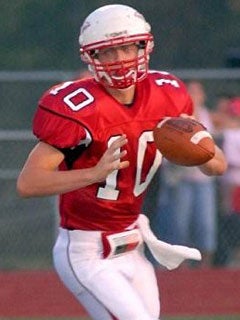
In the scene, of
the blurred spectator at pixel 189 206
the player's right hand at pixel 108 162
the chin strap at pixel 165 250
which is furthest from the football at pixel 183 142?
the blurred spectator at pixel 189 206

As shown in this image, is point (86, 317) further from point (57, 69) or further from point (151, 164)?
point (57, 69)

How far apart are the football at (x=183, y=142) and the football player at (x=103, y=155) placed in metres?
0.11

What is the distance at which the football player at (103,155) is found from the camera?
16.5ft

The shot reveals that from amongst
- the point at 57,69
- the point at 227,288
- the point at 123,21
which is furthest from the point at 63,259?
the point at 57,69

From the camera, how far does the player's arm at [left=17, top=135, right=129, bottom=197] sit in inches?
192

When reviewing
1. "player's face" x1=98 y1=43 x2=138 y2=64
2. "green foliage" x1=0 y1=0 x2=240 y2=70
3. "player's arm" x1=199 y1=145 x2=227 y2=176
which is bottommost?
"green foliage" x1=0 y1=0 x2=240 y2=70

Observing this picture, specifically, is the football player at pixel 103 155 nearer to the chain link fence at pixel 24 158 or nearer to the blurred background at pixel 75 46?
the chain link fence at pixel 24 158

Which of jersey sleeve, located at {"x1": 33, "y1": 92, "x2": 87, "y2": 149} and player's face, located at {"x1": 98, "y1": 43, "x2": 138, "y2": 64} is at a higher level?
player's face, located at {"x1": 98, "y1": 43, "x2": 138, "y2": 64}

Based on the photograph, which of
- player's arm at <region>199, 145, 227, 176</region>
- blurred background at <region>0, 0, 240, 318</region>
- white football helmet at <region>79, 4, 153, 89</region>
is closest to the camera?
white football helmet at <region>79, 4, 153, 89</region>

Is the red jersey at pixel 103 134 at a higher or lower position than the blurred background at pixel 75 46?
higher

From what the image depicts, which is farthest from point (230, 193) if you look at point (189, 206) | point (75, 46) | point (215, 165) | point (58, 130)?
point (58, 130)

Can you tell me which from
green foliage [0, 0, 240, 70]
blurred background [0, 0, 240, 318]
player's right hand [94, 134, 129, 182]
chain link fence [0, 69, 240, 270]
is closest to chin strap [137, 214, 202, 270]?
player's right hand [94, 134, 129, 182]

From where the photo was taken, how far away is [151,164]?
5238 mm

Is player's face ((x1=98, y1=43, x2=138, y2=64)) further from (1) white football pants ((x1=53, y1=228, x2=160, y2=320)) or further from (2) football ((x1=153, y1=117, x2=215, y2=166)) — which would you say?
(1) white football pants ((x1=53, y1=228, x2=160, y2=320))
